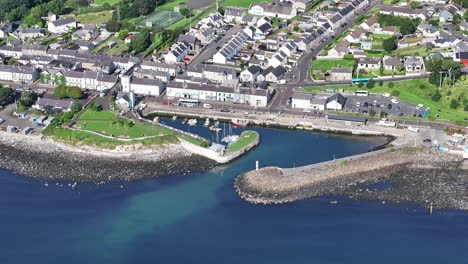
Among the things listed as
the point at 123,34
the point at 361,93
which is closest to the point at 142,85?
the point at 123,34

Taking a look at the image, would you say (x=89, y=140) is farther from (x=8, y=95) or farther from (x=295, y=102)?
(x=295, y=102)

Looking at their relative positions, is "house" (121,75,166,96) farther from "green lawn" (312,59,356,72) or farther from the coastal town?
"green lawn" (312,59,356,72)

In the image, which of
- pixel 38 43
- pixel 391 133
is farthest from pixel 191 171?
pixel 38 43

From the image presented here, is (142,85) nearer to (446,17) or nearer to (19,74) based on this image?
(19,74)

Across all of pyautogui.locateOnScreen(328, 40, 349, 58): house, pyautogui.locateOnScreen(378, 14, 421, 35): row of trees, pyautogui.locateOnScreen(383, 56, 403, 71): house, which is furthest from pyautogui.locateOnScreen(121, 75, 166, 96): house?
pyautogui.locateOnScreen(378, 14, 421, 35): row of trees

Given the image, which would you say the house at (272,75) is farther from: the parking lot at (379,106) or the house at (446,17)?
the house at (446,17)
